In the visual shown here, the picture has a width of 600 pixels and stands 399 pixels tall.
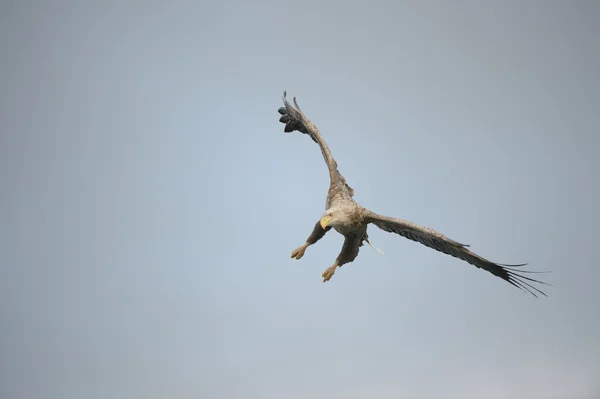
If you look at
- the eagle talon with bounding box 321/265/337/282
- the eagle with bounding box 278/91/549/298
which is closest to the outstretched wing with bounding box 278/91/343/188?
the eagle with bounding box 278/91/549/298

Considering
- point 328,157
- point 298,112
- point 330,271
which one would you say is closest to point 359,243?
point 330,271

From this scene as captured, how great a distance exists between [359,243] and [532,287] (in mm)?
3243

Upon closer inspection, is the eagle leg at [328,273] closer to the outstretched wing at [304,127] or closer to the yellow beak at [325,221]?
the yellow beak at [325,221]

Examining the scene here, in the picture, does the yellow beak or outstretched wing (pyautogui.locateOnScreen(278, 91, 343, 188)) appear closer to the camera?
the yellow beak

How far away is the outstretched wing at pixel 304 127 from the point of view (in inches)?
546

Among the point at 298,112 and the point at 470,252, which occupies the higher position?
the point at 298,112

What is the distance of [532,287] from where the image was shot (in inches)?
443

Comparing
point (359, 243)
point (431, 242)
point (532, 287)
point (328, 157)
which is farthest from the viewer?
point (328, 157)

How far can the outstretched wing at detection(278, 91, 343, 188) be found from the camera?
45.5 feet

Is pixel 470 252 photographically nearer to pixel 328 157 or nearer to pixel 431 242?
pixel 431 242

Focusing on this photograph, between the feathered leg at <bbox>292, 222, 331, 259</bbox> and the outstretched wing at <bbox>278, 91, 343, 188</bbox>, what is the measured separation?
126cm

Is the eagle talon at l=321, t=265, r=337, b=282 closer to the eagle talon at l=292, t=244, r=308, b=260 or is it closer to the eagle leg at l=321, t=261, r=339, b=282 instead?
the eagle leg at l=321, t=261, r=339, b=282

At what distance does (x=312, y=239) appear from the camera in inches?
506

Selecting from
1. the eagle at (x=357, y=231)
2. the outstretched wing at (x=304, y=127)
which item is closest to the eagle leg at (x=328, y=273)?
the eagle at (x=357, y=231)
